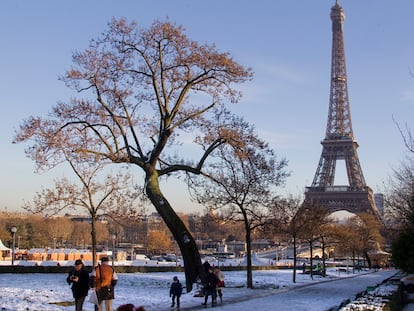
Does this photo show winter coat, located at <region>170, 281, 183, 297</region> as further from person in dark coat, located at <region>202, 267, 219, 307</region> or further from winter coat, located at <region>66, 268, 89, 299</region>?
winter coat, located at <region>66, 268, 89, 299</region>

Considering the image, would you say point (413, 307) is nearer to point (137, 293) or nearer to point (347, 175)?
point (137, 293)

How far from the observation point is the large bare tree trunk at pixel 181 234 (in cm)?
2419

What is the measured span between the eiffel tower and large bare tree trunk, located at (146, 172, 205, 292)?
256ft

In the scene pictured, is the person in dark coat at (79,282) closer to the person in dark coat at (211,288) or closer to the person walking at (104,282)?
the person walking at (104,282)

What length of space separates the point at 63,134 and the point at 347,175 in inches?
3995

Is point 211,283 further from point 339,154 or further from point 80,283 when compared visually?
point 339,154

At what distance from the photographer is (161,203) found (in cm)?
2441

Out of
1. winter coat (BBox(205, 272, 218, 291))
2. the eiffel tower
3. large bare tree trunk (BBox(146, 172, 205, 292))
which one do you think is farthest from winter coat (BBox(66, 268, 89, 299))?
the eiffel tower

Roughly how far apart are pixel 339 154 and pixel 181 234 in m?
101

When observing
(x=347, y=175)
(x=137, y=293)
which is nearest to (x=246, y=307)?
(x=137, y=293)

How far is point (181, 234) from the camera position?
80.2 ft

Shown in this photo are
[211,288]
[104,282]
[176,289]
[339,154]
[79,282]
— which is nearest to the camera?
[104,282]

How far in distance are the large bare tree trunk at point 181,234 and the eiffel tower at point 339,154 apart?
78.2 meters

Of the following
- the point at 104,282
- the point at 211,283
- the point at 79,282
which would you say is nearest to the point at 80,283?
the point at 79,282
